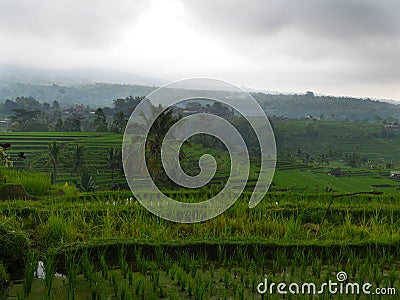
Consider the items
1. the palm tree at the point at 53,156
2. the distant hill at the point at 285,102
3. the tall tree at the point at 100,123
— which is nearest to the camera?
the palm tree at the point at 53,156

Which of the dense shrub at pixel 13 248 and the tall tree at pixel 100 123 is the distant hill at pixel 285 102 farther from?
the dense shrub at pixel 13 248

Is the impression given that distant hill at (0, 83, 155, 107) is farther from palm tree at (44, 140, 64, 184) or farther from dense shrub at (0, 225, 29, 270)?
dense shrub at (0, 225, 29, 270)

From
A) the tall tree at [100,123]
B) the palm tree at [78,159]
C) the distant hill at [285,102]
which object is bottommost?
the palm tree at [78,159]

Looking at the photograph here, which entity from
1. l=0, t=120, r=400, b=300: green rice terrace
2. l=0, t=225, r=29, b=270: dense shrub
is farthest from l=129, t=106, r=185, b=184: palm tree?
l=0, t=225, r=29, b=270: dense shrub

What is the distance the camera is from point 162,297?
2.77 meters

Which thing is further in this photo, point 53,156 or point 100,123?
point 100,123

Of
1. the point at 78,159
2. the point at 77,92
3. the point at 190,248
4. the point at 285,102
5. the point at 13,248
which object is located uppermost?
the point at 77,92

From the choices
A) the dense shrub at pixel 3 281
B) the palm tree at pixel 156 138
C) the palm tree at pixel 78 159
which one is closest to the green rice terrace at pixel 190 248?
the dense shrub at pixel 3 281

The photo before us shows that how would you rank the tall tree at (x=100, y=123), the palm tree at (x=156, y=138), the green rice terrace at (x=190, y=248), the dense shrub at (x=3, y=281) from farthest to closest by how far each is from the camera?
the tall tree at (x=100, y=123) → the palm tree at (x=156, y=138) → the green rice terrace at (x=190, y=248) → the dense shrub at (x=3, y=281)

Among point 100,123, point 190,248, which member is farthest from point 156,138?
point 100,123

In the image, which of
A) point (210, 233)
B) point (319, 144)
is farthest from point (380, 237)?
point (319, 144)

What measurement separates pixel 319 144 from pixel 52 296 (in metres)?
43.2

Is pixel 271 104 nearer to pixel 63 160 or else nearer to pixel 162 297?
pixel 63 160

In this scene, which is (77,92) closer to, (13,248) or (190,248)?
(190,248)
